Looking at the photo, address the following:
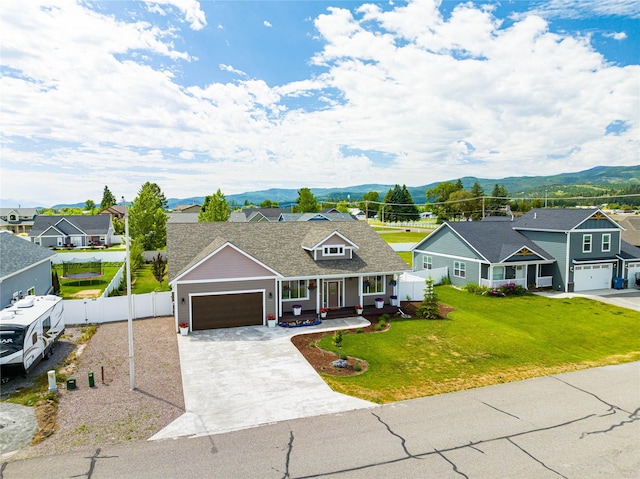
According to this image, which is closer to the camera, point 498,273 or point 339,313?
point 339,313

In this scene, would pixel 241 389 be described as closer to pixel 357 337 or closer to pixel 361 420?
pixel 361 420

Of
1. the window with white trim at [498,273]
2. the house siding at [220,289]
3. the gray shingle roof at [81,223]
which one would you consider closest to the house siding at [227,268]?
the house siding at [220,289]

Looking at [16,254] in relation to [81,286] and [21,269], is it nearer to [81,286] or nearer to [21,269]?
[21,269]

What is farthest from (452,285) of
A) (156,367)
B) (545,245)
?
(156,367)

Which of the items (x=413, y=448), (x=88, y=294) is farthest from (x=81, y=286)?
(x=413, y=448)

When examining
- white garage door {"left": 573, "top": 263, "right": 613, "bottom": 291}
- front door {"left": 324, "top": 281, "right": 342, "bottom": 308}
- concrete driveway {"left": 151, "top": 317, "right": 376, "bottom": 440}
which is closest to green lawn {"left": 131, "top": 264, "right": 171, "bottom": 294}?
concrete driveway {"left": 151, "top": 317, "right": 376, "bottom": 440}

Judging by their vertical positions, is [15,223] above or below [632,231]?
above

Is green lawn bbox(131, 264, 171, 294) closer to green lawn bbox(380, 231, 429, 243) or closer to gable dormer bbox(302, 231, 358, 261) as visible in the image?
gable dormer bbox(302, 231, 358, 261)

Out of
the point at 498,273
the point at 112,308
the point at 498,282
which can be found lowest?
the point at 498,282

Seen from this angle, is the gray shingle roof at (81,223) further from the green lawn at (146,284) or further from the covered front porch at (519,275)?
the covered front porch at (519,275)
